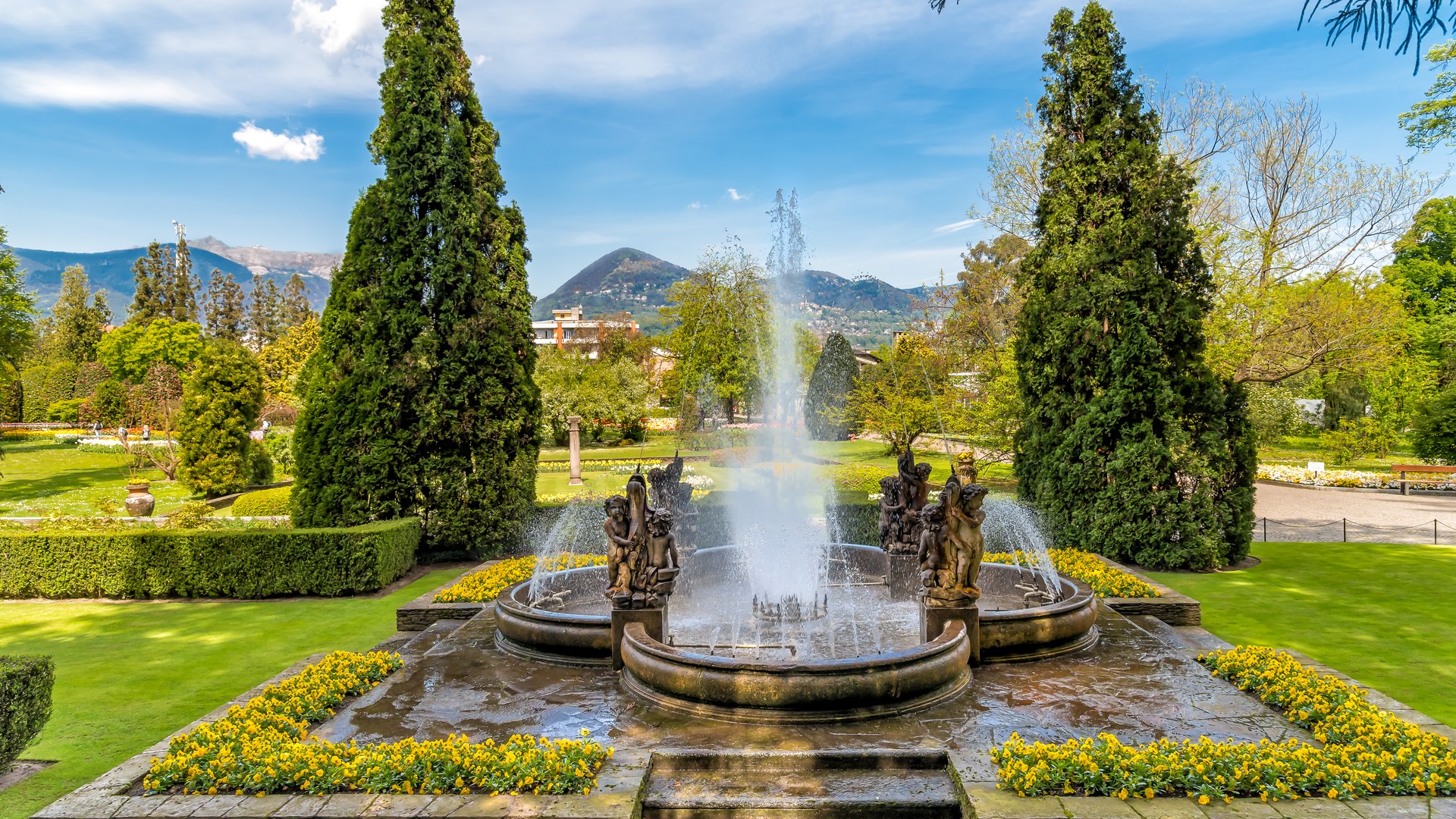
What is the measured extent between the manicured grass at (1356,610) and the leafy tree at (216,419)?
1002 inches

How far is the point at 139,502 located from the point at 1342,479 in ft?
126

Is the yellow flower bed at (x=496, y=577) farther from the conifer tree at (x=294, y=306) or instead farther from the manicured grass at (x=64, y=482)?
the conifer tree at (x=294, y=306)

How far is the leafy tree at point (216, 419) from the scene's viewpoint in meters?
23.1

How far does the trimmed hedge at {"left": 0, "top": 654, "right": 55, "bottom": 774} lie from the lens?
588cm

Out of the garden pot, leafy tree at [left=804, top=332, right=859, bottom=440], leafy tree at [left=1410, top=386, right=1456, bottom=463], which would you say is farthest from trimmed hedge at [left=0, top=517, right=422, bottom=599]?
leafy tree at [left=1410, top=386, right=1456, bottom=463]

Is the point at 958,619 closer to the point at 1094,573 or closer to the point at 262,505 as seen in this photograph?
the point at 1094,573

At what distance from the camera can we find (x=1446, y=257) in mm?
36719

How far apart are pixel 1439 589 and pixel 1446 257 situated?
116 ft

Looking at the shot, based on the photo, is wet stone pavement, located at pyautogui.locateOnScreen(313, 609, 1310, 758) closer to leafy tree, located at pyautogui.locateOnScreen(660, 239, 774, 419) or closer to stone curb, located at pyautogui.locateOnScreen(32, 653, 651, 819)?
stone curb, located at pyautogui.locateOnScreen(32, 653, 651, 819)

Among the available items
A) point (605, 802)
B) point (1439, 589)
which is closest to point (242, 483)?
point (605, 802)

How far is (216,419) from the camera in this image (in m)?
23.2

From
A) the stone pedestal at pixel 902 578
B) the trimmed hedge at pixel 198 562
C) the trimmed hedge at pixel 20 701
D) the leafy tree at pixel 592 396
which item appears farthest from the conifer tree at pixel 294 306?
the stone pedestal at pixel 902 578

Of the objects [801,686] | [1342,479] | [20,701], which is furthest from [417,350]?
[1342,479]

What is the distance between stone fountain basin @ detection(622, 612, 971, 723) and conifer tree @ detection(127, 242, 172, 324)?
7306cm
